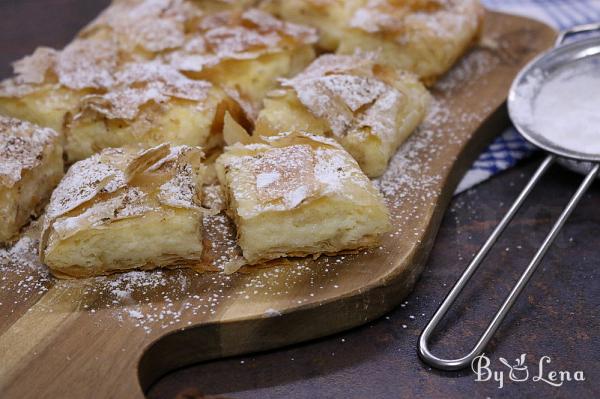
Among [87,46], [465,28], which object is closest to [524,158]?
[465,28]

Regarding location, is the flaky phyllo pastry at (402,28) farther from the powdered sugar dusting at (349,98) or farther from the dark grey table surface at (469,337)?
the dark grey table surface at (469,337)

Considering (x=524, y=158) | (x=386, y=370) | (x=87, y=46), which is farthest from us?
(x=87, y=46)

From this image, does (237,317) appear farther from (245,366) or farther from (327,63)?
(327,63)

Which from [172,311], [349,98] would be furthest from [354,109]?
[172,311]

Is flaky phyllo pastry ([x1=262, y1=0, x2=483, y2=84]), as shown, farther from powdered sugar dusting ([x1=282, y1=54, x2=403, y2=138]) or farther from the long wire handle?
the long wire handle

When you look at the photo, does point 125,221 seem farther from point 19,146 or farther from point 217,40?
point 217,40

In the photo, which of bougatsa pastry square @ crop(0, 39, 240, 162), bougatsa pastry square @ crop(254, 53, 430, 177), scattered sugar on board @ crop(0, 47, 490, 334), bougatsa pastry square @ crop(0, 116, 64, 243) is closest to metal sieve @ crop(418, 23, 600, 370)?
scattered sugar on board @ crop(0, 47, 490, 334)
